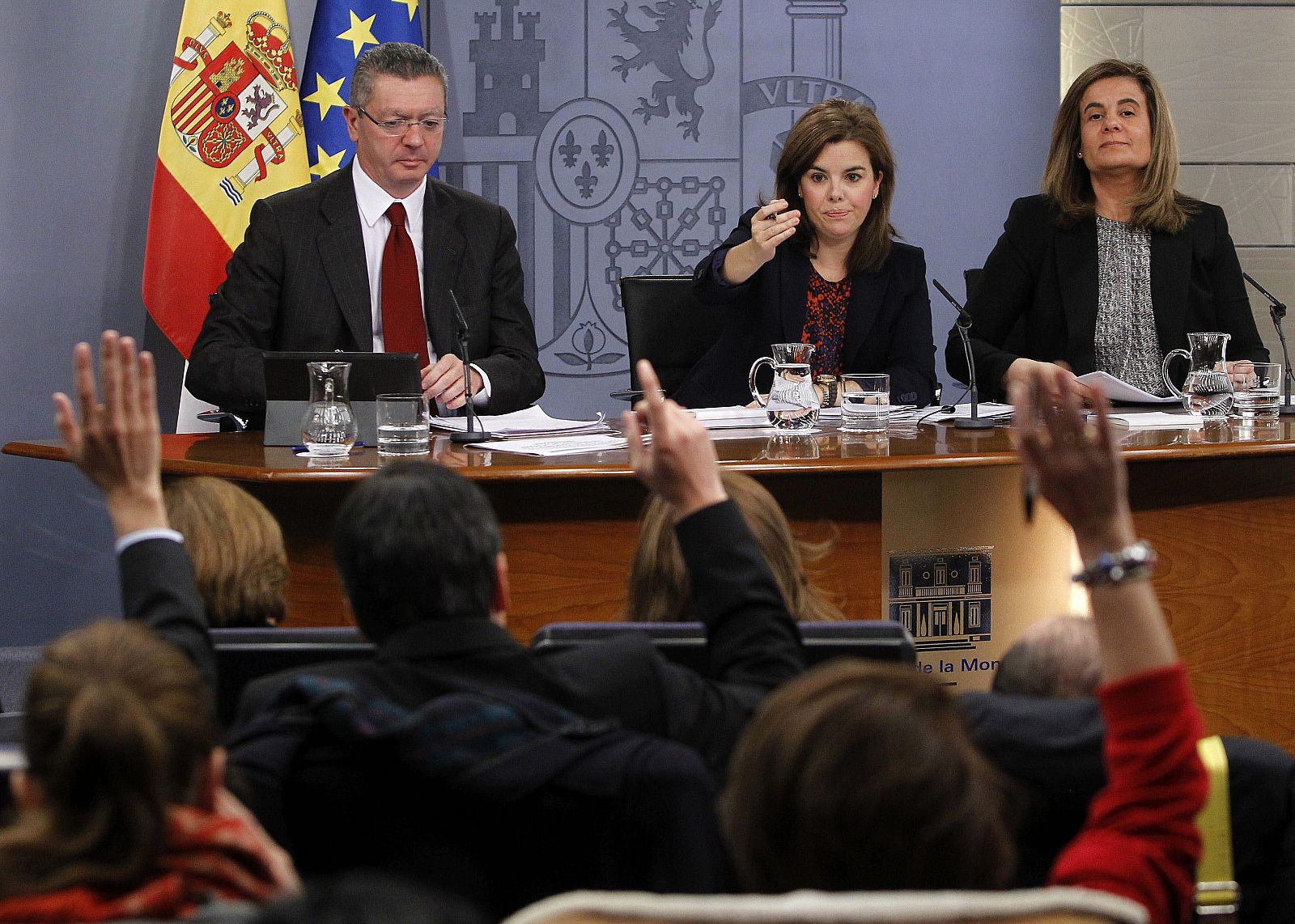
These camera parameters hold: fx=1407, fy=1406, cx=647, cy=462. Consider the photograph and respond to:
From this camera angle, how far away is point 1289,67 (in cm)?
462

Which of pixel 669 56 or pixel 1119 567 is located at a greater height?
pixel 669 56

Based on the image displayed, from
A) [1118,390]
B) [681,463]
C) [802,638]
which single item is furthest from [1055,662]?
[1118,390]

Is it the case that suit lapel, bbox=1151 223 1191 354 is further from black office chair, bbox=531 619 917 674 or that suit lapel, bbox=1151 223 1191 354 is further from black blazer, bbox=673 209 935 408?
black office chair, bbox=531 619 917 674

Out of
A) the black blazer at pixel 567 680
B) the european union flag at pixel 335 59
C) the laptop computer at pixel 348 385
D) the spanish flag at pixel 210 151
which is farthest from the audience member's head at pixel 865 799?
the european union flag at pixel 335 59

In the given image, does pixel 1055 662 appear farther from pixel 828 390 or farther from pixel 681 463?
pixel 828 390

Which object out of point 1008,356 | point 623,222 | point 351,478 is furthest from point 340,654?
point 623,222

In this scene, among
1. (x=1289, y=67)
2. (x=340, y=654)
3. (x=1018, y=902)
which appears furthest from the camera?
(x=1289, y=67)

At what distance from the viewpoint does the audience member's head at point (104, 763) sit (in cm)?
77

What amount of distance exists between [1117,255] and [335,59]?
2.38 m

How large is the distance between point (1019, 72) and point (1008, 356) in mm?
1758

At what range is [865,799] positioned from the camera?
0.77m

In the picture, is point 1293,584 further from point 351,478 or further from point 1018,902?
point 1018,902

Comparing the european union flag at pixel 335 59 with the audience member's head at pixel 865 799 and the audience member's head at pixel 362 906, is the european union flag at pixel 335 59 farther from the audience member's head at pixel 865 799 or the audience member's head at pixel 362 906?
the audience member's head at pixel 362 906

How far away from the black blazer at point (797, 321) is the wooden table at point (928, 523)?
0.78 meters
